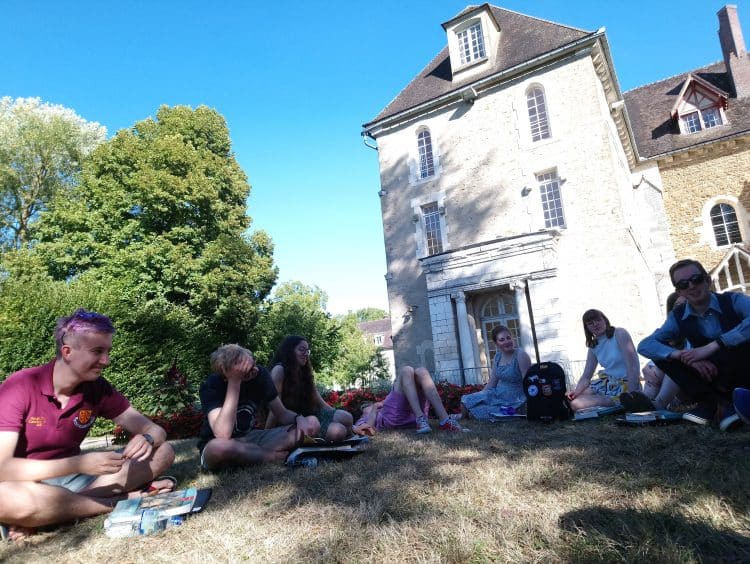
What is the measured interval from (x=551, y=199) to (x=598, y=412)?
11.8m

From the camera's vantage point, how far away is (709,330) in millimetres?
4191

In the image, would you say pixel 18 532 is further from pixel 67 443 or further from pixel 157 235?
pixel 157 235

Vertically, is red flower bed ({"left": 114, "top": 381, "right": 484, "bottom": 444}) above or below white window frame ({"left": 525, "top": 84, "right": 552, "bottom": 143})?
below

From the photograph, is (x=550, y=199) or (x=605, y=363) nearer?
(x=605, y=363)

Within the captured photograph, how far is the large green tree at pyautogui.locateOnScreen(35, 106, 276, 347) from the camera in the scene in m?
18.8

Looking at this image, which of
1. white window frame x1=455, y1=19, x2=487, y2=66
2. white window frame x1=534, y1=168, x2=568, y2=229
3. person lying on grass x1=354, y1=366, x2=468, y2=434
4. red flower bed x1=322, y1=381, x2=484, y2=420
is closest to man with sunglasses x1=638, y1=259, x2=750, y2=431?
person lying on grass x1=354, y1=366, x2=468, y2=434

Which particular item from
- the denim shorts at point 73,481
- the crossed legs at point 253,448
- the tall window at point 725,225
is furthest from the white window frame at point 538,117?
the denim shorts at point 73,481

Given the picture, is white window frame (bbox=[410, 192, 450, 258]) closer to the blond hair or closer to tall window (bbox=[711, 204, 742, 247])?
tall window (bbox=[711, 204, 742, 247])

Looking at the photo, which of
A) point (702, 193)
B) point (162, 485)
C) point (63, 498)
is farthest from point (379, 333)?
point (63, 498)

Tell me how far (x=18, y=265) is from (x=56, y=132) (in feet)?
29.9

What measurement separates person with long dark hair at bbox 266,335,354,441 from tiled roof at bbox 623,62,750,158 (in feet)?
73.3

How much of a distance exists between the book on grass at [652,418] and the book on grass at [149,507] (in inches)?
163

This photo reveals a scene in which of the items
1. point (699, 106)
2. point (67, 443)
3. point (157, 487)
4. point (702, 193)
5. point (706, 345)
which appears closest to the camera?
point (67, 443)

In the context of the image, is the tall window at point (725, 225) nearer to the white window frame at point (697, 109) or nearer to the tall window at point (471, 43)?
the white window frame at point (697, 109)
